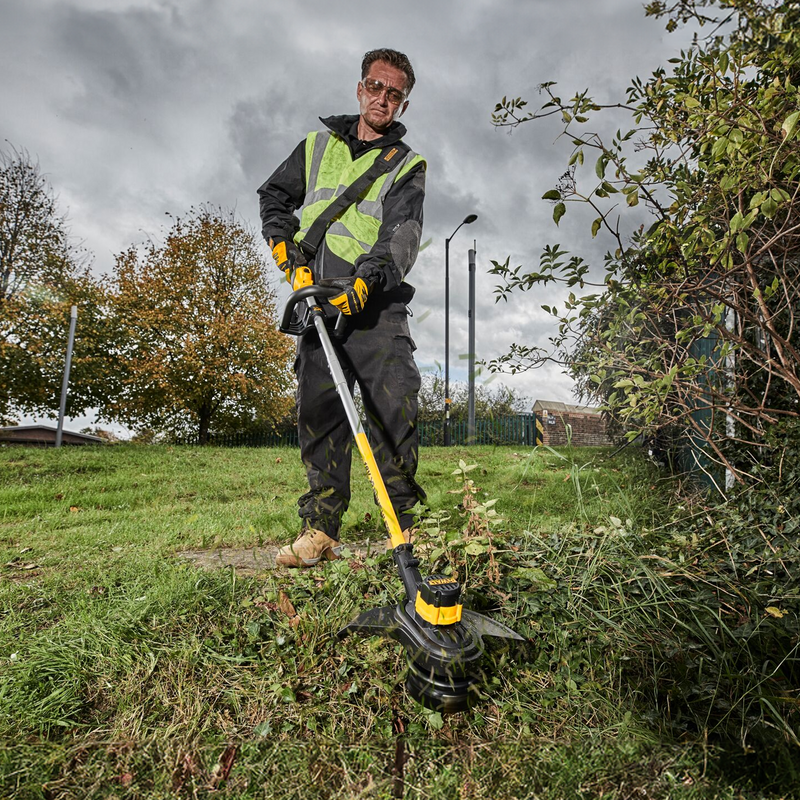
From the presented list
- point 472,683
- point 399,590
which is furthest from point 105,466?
point 472,683

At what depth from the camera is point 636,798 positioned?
1.45 meters

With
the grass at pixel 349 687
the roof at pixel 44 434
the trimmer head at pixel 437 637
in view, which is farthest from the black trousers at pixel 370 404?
the roof at pixel 44 434

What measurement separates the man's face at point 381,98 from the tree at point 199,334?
14.3 meters

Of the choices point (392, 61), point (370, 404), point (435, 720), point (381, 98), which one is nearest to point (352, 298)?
point (370, 404)

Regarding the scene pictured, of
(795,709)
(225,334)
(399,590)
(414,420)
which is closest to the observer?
(795,709)

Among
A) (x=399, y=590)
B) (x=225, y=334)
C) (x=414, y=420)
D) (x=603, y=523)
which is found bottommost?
(x=399, y=590)

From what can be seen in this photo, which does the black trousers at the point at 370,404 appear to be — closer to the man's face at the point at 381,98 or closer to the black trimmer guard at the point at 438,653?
the man's face at the point at 381,98

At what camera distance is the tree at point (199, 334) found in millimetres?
16875

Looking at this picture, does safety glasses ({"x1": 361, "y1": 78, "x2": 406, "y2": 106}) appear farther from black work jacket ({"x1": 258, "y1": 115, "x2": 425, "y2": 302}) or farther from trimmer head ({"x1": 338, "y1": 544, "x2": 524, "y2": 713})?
trimmer head ({"x1": 338, "y1": 544, "x2": 524, "y2": 713})

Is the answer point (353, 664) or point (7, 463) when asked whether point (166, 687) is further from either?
point (7, 463)

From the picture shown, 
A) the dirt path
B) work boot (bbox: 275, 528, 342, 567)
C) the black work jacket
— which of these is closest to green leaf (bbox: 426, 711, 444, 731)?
the dirt path

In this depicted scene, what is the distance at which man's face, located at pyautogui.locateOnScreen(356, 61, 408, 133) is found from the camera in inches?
127

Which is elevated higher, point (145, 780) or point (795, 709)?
point (795, 709)

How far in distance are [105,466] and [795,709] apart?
9407 millimetres
